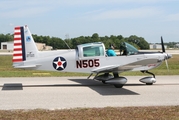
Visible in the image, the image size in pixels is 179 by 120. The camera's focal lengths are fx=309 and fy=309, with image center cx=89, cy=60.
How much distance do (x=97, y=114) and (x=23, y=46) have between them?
20.2ft

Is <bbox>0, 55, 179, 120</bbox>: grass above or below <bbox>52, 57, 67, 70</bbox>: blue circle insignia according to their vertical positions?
below

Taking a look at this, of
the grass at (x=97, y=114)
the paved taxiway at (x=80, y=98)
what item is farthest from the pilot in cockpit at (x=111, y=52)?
the grass at (x=97, y=114)

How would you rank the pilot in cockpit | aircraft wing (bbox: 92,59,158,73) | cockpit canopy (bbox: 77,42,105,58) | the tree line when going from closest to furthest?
1. aircraft wing (bbox: 92,59,158,73)
2. cockpit canopy (bbox: 77,42,105,58)
3. the pilot in cockpit
4. the tree line

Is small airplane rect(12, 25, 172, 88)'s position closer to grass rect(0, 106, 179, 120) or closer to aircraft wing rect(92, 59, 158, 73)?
aircraft wing rect(92, 59, 158, 73)

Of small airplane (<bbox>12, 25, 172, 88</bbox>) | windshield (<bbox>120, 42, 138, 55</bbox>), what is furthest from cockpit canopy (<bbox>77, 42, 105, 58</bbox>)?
windshield (<bbox>120, 42, 138, 55</bbox>)

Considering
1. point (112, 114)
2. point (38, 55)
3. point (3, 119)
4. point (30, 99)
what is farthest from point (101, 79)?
point (3, 119)

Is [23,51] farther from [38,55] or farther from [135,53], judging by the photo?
[135,53]

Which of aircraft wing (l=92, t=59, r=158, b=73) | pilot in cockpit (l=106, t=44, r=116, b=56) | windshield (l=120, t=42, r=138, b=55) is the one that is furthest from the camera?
pilot in cockpit (l=106, t=44, r=116, b=56)

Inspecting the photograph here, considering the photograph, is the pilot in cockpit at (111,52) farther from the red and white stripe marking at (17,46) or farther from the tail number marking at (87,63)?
the red and white stripe marking at (17,46)

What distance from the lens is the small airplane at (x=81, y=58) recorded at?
40.6 feet

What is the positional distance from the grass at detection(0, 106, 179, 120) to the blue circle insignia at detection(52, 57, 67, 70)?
497 cm

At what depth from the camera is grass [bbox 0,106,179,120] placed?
22.6 feet

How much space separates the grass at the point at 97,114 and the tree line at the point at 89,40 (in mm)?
6738

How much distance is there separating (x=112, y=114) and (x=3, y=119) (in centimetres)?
249
